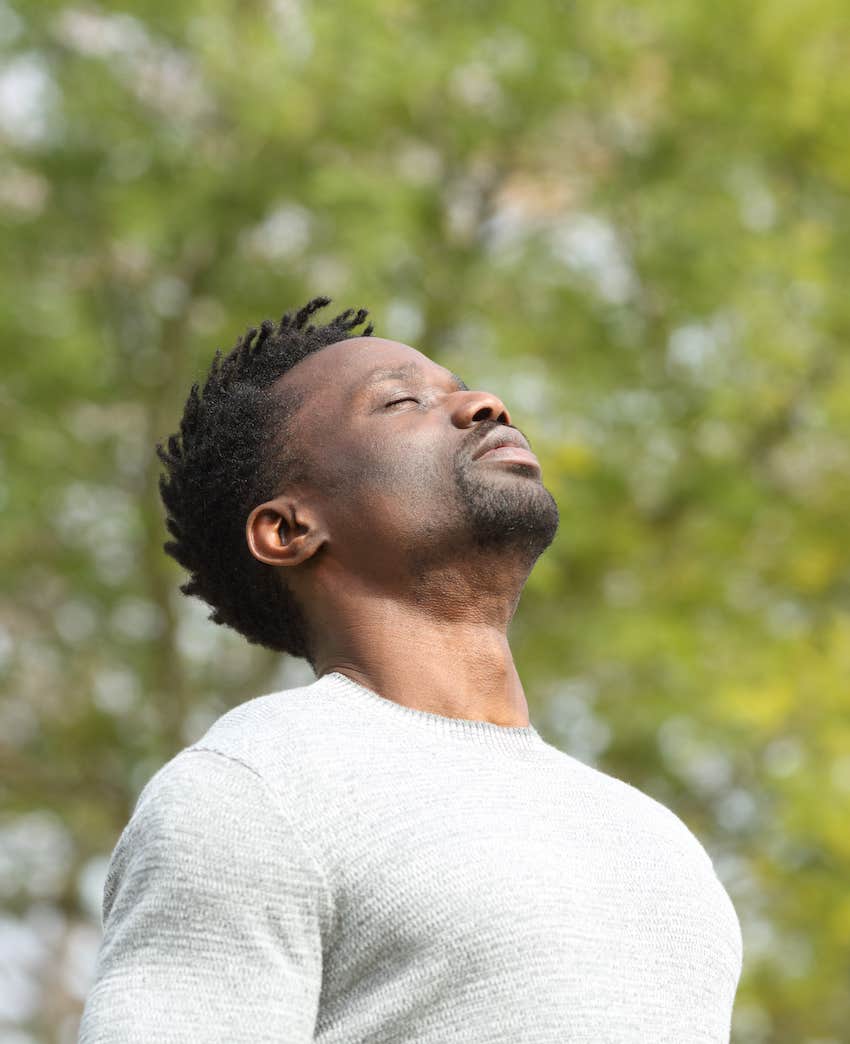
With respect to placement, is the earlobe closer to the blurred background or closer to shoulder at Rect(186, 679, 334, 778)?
shoulder at Rect(186, 679, 334, 778)

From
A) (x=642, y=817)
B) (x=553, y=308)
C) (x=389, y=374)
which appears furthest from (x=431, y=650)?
(x=553, y=308)

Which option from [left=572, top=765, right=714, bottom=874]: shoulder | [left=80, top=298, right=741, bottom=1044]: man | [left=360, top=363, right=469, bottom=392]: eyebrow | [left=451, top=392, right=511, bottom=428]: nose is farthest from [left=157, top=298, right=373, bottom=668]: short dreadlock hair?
[left=572, top=765, right=714, bottom=874]: shoulder

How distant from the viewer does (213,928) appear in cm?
180

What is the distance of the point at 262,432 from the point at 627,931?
39.8 inches

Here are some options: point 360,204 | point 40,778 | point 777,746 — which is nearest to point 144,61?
point 360,204

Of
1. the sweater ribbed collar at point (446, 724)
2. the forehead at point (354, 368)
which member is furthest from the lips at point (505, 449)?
the sweater ribbed collar at point (446, 724)

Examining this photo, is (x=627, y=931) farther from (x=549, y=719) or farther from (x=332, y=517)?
(x=549, y=719)

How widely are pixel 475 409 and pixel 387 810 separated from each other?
74cm

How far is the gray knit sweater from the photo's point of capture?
5.90ft

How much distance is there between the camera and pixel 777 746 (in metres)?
9.84

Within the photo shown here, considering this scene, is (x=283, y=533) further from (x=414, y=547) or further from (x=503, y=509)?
(x=503, y=509)

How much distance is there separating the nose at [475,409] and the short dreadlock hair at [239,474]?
0.25 metres

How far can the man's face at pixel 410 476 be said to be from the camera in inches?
91.7

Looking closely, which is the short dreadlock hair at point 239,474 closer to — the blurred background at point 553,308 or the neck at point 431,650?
the neck at point 431,650
